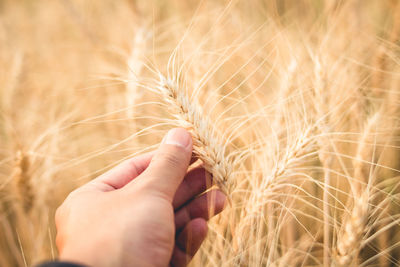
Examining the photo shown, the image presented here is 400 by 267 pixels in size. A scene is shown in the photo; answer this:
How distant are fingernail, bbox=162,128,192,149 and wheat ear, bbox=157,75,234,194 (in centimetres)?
2

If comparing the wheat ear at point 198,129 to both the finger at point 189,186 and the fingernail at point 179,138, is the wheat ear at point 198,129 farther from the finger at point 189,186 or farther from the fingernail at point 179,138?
the finger at point 189,186

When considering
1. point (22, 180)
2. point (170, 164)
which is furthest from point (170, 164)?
point (22, 180)

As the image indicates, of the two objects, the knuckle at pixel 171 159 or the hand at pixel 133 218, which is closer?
the hand at pixel 133 218

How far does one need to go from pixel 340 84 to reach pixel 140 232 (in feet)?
3.72

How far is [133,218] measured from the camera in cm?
83

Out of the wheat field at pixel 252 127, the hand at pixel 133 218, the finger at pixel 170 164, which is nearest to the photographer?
the hand at pixel 133 218

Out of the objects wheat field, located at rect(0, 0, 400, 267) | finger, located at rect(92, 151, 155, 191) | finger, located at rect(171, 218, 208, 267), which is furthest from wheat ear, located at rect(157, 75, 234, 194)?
finger, located at rect(92, 151, 155, 191)

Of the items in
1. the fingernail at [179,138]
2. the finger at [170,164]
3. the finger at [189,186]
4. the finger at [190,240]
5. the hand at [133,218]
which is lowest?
the finger at [190,240]

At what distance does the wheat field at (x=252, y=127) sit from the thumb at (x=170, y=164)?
0.05 m

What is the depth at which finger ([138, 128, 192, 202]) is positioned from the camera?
2.98ft

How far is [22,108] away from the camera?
2123 millimetres

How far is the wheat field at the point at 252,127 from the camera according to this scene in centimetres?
102

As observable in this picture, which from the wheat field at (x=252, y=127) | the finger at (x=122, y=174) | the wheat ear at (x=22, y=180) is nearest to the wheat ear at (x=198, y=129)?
the wheat field at (x=252, y=127)

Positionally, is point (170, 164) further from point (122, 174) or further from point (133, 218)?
point (122, 174)
